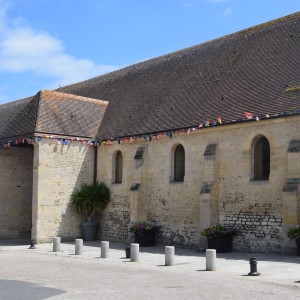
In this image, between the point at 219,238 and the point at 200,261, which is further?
the point at 219,238

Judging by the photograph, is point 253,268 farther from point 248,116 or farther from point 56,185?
point 56,185

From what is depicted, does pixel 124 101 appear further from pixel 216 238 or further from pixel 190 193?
pixel 216 238

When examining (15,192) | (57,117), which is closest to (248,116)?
(57,117)

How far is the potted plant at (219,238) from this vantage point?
1841 cm

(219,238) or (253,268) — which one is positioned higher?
(219,238)

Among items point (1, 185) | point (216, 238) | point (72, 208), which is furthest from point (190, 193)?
point (1, 185)

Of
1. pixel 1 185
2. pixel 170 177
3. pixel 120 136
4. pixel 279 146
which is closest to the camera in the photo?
pixel 279 146

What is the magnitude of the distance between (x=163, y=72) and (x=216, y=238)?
1093 centimetres

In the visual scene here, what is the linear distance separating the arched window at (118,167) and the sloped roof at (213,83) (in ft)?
3.72

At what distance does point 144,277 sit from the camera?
12.7 m

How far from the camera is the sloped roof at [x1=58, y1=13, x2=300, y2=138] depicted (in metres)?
19.8

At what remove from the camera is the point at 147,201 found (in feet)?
74.8

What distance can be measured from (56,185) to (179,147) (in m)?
6.22

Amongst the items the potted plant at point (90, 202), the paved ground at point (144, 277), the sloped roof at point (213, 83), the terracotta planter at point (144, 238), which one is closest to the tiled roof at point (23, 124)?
the sloped roof at point (213, 83)
